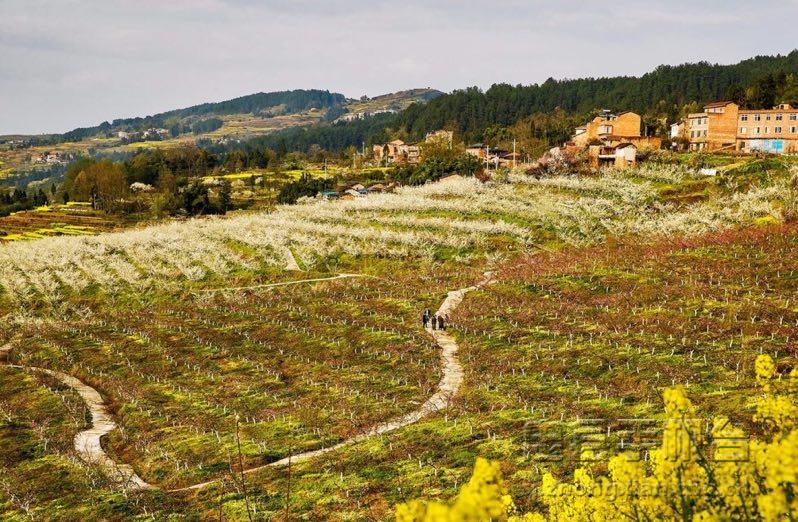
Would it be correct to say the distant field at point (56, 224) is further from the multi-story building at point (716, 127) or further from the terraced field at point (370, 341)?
the multi-story building at point (716, 127)

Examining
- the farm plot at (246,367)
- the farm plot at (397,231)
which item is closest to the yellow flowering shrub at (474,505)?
the farm plot at (246,367)

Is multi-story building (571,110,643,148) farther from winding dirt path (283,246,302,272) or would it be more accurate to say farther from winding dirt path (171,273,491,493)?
winding dirt path (171,273,491,493)

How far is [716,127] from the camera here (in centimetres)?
9812

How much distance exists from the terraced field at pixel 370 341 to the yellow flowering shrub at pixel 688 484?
13.0 ft

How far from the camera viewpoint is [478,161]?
368 ft

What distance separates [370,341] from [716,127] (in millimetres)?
85875

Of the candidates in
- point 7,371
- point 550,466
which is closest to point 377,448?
point 550,466

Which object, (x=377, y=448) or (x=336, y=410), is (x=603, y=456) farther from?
(x=336, y=410)

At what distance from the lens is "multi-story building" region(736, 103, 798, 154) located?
92.1 metres

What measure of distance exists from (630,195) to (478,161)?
39.4m

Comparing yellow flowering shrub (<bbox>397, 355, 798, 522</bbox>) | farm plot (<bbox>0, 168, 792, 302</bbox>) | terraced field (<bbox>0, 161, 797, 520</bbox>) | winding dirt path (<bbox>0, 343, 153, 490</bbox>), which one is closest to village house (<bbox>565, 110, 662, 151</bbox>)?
farm plot (<bbox>0, 168, 792, 302</bbox>)

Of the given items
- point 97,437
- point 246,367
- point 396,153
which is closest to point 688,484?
point 97,437

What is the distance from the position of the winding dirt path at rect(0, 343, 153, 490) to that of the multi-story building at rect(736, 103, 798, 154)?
9536cm

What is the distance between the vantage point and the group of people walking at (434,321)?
37750 mm
